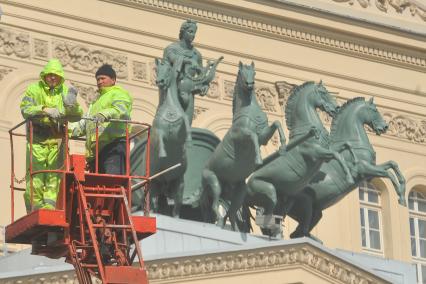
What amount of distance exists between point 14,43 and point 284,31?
17.4ft

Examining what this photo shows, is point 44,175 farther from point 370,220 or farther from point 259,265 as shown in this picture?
point 370,220

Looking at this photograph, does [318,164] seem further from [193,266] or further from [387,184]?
[387,184]

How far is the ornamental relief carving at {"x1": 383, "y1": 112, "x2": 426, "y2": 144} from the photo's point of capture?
113ft

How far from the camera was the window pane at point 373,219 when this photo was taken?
34.0 meters

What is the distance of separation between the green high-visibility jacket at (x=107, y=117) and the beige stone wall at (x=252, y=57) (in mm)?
12135

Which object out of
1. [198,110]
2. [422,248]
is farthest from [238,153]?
[422,248]

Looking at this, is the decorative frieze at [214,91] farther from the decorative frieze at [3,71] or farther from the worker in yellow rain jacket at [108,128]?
the worker in yellow rain jacket at [108,128]

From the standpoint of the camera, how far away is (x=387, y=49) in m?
34.9

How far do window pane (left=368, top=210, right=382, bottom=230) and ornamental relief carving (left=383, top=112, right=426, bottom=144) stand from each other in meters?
1.42

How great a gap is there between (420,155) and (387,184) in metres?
1.02

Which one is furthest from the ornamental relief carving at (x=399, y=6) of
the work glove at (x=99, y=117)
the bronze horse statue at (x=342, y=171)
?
the work glove at (x=99, y=117)

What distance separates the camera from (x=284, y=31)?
33719 mm

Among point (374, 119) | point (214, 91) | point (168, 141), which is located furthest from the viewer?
point (214, 91)

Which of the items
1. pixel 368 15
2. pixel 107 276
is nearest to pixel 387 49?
pixel 368 15
